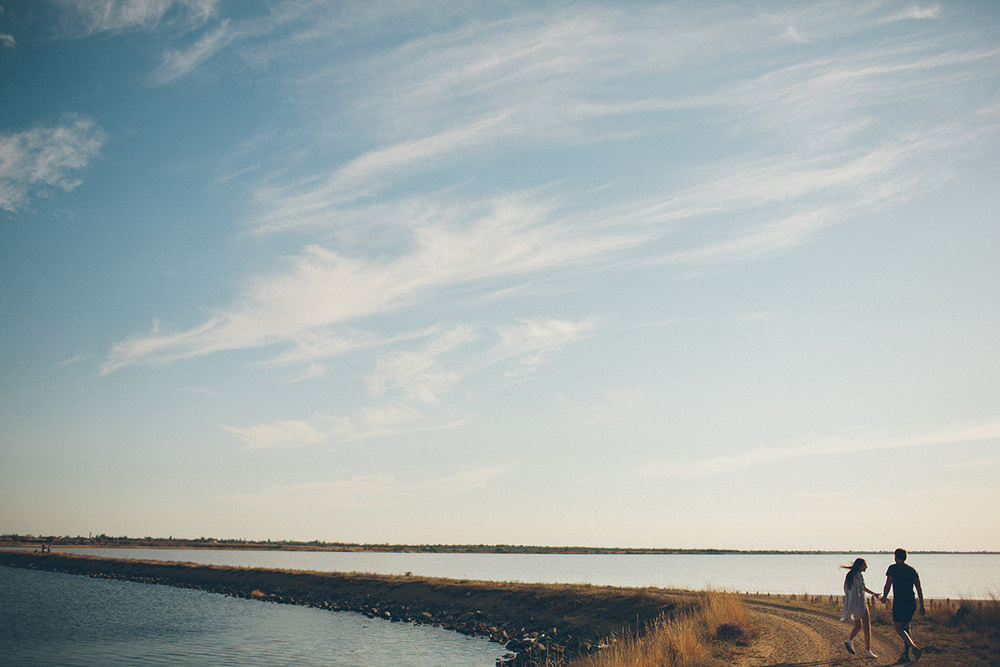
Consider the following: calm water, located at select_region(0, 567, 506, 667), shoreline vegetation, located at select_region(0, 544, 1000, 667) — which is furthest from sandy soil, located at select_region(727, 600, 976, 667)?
calm water, located at select_region(0, 567, 506, 667)

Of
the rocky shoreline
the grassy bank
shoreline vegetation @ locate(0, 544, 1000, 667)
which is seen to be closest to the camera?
the grassy bank

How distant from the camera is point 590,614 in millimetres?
32531

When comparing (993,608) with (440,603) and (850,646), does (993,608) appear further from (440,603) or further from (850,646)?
(440,603)

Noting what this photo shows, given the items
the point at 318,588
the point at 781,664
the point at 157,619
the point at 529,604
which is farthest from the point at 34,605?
the point at 781,664

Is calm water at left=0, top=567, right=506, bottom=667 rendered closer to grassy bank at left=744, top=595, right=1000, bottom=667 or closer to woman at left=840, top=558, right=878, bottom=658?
woman at left=840, top=558, right=878, bottom=658

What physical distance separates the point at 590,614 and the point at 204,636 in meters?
21.0

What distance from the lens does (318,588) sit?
55719mm

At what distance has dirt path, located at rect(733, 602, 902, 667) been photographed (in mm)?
15180

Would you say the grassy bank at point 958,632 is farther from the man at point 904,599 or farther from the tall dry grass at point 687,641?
the tall dry grass at point 687,641

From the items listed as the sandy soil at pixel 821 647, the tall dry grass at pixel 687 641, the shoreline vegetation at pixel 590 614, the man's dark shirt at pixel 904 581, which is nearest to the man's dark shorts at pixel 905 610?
the man's dark shirt at pixel 904 581

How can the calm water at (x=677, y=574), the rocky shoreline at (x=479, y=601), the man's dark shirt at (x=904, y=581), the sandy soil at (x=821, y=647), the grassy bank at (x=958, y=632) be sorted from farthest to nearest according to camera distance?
1. the calm water at (x=677, y=574)
2. the rocky shoreline at (x=479, y=601)
3. the man's dark shirt at (x=904, y=581)
4. the grassy bank at (x=958, y=632)
5. the sandy soil at (x=821, y=647)

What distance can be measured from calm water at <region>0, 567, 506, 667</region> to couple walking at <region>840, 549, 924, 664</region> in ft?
51.0

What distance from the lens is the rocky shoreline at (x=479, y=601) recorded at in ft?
95.2

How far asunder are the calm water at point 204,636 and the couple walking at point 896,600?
1554cm
